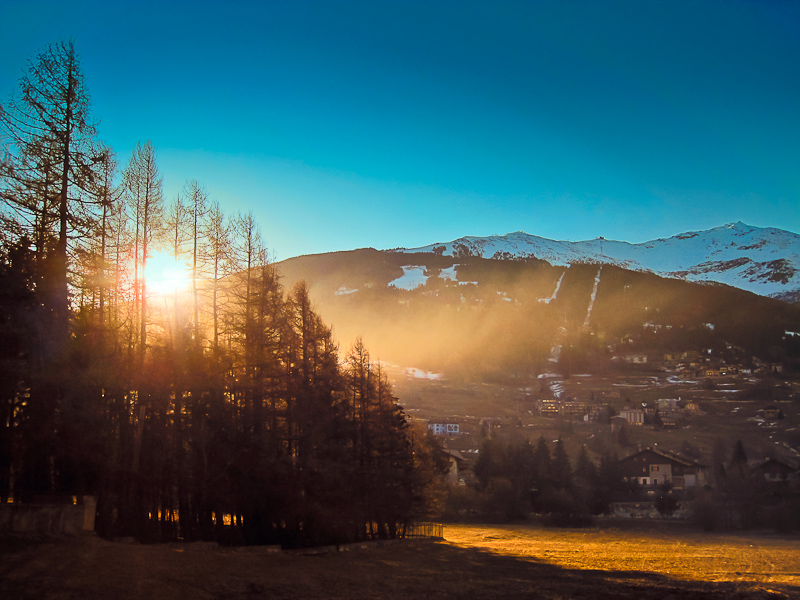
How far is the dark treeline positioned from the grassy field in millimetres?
2845

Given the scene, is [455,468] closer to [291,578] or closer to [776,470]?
[776,470]

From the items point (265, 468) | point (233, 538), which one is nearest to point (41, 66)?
point (265, 468)

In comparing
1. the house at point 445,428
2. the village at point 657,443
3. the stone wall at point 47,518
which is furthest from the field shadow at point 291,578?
the house at point 445,428

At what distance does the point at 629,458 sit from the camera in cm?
10731

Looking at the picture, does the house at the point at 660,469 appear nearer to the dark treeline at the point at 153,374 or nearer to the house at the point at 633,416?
the house at the point at 633,416

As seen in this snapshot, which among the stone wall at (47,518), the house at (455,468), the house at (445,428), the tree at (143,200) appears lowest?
the house at (455,468)

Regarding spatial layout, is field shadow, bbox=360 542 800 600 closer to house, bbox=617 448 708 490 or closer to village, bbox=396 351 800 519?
village, bbox=396 351 800 519

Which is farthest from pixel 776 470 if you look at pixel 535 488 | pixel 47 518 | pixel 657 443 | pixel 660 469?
pixel 47 518

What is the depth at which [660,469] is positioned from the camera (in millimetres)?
107562

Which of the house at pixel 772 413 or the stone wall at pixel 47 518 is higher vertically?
the house at pixel 772 413

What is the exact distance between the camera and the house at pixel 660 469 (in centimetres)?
10606

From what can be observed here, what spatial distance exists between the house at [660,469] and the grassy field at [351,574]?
7522cm

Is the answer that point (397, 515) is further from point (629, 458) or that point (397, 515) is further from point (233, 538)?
point (629, 458)

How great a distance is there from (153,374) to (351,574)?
10745mm
